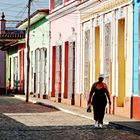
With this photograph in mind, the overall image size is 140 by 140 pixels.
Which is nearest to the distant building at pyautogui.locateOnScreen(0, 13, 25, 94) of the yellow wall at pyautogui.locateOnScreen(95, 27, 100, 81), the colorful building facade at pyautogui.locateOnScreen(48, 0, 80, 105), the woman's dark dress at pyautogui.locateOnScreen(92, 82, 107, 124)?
the colorful building facade at pyautogui.locateOnScreen(48, 0, 80, 105)

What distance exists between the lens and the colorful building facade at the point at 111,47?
2056 cm

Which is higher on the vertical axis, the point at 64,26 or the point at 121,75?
the point at 64,26

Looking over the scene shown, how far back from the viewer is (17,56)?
160ft

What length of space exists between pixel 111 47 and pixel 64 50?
8961mm

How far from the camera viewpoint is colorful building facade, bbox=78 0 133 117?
2056cm

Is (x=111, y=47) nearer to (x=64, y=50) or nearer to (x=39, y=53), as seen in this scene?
(x=64, y=50)

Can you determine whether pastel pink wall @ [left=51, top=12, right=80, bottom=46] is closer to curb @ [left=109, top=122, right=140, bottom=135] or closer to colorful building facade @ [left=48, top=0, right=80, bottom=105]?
colorful building facade @ [left=48, top=0, right=80, bottom=105]

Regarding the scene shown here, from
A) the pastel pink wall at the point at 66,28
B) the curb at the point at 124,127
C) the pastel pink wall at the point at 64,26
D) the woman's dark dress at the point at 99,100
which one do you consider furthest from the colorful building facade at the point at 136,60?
the pastel pink wall at the point at 64,26

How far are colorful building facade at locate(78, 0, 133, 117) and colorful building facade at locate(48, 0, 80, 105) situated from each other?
1650 mm

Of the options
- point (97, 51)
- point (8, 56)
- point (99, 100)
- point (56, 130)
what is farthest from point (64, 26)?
point (8, 56)

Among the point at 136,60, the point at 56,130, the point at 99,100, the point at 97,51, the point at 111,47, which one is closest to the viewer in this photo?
the point at 56,130

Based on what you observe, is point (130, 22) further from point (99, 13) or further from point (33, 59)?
point (33, 59)

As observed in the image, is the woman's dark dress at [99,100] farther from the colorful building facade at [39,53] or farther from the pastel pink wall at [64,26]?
the colorful building facade at [39,53]

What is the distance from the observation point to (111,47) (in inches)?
882
